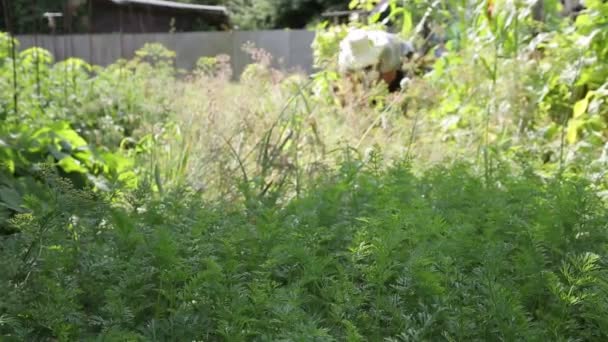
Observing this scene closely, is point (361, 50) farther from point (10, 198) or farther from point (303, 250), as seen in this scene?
point (303, 250)

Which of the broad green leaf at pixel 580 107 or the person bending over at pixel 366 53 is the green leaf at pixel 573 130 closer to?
the broad green leaf at pixel 580 107

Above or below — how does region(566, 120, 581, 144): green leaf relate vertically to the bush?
below

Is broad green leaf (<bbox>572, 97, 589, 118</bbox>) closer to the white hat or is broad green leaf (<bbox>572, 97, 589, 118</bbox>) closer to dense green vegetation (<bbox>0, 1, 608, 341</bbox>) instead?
dense green vegetation (<bbox>0, 1, 608, 341</bbox>)

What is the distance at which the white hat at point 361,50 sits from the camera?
18.0ft

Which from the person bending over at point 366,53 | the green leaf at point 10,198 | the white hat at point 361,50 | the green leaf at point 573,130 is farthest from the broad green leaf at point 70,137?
the green leaf at point 573,130

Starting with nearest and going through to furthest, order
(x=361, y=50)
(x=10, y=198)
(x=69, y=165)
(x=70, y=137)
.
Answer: (x=10, y=198) < (x=69, y=165) < (x=70, y=137) < (x=361, y=50)

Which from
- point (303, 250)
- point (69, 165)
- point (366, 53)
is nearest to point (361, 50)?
point (366, 53)

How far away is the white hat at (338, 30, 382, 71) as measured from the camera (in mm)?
5473

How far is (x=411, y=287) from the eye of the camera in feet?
5.26

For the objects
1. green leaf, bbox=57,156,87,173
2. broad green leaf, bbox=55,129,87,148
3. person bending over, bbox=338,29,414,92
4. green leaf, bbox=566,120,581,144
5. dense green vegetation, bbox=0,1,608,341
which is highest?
person bending over, bbox=338,29,414,92

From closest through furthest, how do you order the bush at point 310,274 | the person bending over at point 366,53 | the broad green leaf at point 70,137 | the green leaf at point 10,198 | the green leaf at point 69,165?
the bush at point 310,274, the green leaf at point 10,198, the green leaf at point 69,165, the broad green leaf at point 70,137, the person bending over at point 366,53

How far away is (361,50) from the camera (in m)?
5.61

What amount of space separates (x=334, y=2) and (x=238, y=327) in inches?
1155

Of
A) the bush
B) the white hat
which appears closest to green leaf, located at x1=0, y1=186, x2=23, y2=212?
the bush
